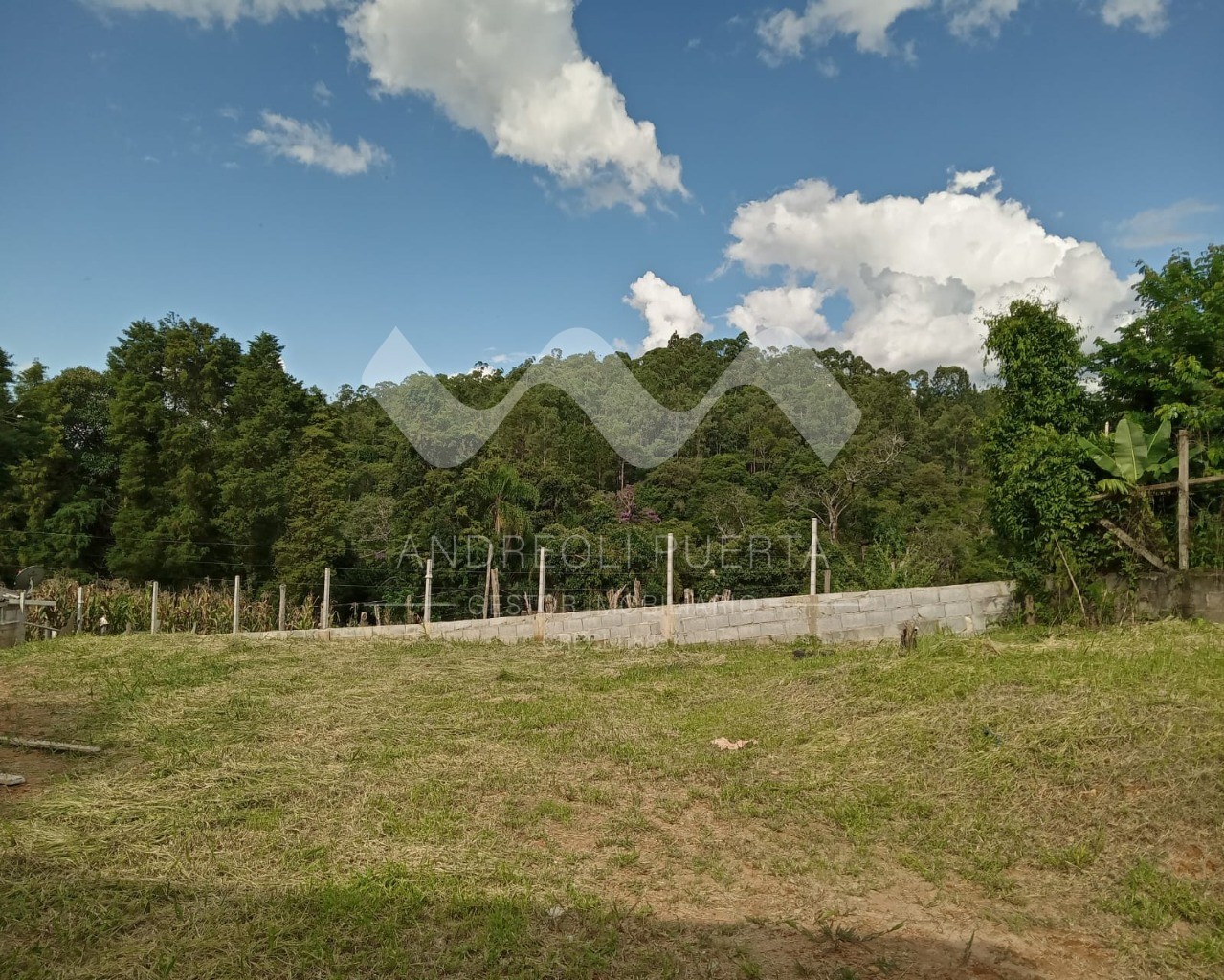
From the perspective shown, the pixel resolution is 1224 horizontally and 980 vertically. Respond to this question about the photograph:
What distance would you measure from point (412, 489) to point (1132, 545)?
650 inches

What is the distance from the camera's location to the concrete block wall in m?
8.55

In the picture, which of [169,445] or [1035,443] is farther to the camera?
[169,445]

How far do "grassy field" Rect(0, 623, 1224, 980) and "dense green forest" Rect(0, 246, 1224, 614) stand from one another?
297 inches

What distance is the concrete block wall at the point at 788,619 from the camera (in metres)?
8.55

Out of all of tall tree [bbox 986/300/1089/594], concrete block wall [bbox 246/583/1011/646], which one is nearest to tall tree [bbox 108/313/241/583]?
concrete block wall [bbox 246/583/1011/646]

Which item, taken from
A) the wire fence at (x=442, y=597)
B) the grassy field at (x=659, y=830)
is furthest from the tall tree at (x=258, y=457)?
the grassy field at (x=659, y=830)

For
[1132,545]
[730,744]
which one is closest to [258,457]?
[730,744]

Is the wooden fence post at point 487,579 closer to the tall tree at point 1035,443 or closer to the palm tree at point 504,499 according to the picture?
the palm tree at point 504,499

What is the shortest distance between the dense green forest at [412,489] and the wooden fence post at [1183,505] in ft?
14.0

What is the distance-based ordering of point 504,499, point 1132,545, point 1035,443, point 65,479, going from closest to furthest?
1. point 1132,545
2. point 1035,443
3. point 504,499
4. point 65,479

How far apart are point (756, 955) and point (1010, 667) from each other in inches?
127

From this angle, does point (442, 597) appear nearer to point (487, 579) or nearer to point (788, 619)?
point (487, 579)

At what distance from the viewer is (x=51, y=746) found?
424cm

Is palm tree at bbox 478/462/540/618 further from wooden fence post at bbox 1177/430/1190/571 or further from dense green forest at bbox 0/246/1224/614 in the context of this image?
wooden fence post at bbox 1177/430/1190/571
